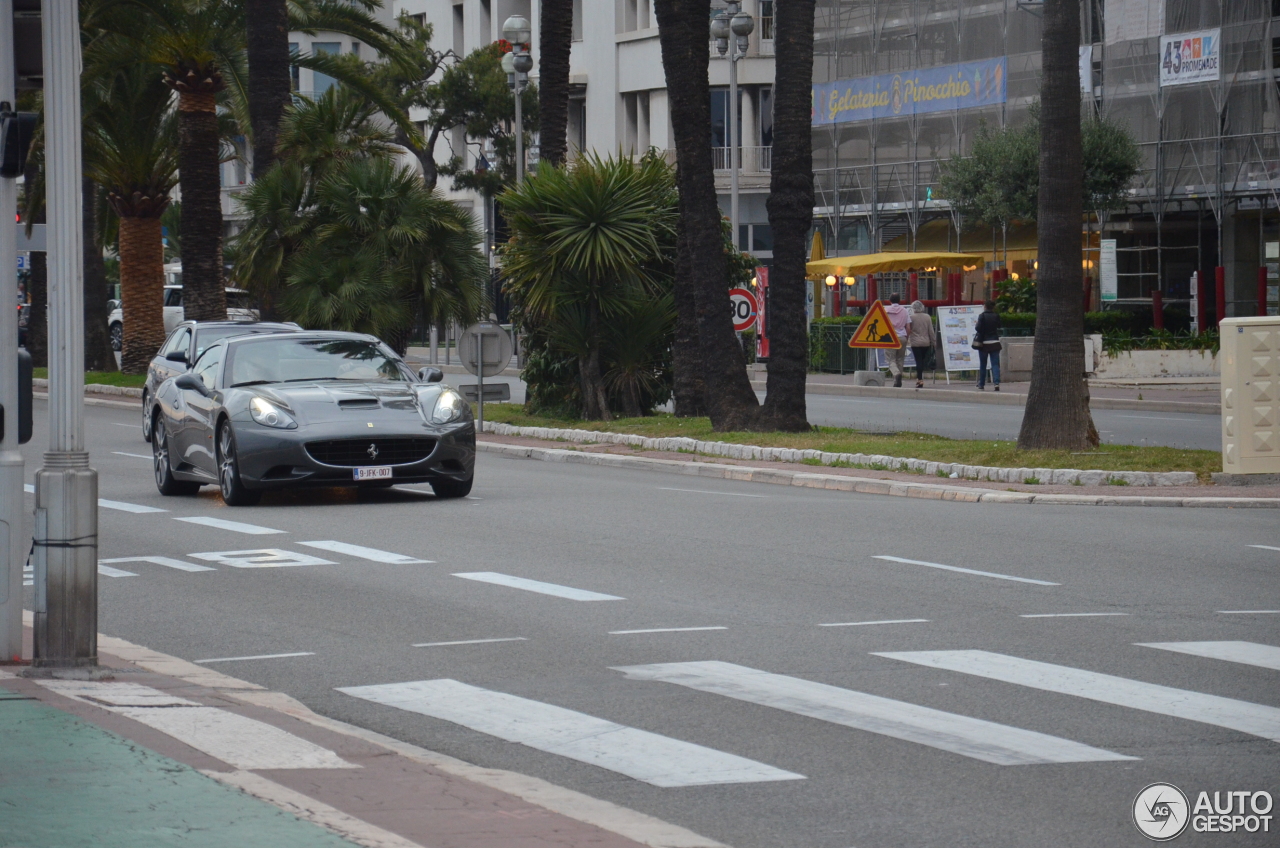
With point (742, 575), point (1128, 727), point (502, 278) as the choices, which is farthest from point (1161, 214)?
point (1128, 727)

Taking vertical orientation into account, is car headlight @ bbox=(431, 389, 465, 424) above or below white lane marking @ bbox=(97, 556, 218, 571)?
above

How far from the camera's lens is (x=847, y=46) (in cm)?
5481

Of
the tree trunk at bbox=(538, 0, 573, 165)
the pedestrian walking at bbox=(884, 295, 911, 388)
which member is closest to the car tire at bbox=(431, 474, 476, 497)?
the tree trunk at bbox=(538, 0, 573, 165)

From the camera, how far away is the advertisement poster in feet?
134

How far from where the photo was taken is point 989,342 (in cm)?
3753

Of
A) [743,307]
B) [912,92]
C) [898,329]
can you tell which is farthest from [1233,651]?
[912,92]

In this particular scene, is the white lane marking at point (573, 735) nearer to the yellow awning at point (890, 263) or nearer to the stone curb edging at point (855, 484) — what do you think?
the stone curb edging at point (855, 484)

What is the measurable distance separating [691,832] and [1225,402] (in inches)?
510

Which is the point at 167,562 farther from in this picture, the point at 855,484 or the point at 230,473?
the point at 855,484

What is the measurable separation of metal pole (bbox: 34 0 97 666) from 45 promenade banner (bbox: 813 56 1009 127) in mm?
43104

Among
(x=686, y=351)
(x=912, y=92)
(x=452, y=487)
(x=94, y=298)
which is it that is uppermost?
(x=912, y=92)

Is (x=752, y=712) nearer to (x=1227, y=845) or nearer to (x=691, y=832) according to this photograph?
(x=691, y=832)

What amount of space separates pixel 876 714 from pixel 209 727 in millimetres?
2684

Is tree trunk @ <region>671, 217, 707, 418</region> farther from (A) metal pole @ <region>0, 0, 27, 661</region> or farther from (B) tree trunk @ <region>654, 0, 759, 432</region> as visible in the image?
(A) metal pole @ <region>0, 0, 27, 661</region>
